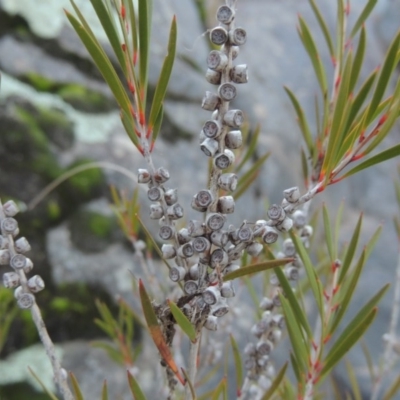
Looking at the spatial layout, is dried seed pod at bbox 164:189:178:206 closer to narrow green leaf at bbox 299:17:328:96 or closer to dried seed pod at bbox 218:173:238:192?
dried seed pod at bbox 218:173:238:192

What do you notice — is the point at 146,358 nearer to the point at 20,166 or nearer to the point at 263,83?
the point at 20,166

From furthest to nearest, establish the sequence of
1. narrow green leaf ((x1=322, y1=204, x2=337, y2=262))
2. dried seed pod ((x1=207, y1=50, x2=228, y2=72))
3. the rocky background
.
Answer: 1. the rocky background
2. narrow green leaf ((x1=322, y1=204, x2=337, y2=262))
3. dried seed pod ((x1=207, y1=50, x2=228, y2=72))

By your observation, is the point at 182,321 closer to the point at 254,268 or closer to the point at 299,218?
the point at 254,268

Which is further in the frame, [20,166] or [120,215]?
[20,166]

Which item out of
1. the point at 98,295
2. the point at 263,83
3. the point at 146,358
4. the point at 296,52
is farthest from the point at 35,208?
the point at 296,52

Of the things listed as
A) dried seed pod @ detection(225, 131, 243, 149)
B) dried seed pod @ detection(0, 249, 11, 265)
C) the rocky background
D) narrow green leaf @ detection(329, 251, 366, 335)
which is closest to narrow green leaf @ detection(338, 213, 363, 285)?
narrow green leaf @ detection(329, 251, 366, 335)

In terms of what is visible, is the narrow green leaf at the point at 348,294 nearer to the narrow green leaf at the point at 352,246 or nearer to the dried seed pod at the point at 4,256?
the narrow green leaf at the point at 352,246

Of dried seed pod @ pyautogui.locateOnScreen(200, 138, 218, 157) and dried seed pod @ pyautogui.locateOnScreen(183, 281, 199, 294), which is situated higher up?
dried seed pod @ pyautogui.locateOnScreen(200, 138, 218, 157)
